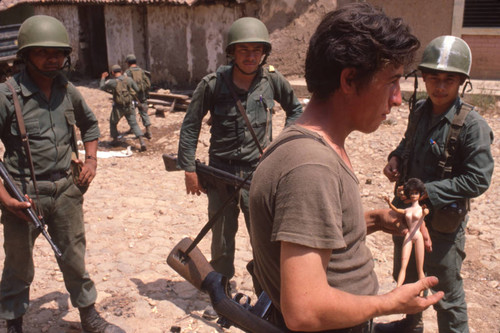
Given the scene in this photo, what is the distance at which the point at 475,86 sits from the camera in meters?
10.2

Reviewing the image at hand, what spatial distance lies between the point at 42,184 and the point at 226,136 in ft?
4.50

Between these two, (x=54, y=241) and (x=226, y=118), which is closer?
(x=54, y=241)

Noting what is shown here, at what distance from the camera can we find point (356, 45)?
1535 mm

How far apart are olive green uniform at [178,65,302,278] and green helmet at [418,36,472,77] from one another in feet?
4.29

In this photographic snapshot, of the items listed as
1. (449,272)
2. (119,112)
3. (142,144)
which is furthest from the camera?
(119,112)

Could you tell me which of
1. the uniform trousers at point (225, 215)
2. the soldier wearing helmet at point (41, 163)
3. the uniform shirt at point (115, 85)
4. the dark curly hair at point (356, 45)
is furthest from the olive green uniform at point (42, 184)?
the uniform shirt at point (115, 85)

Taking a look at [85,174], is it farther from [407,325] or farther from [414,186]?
[407,325]

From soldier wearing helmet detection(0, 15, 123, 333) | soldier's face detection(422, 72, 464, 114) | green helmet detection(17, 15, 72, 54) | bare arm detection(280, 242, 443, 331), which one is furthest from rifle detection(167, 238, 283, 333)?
soldier's face detection(422, 72, 464, 114)

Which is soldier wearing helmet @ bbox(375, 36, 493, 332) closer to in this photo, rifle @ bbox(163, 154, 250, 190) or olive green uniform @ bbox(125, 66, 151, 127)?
rifle @ bbox(163, 154, 250, 190)

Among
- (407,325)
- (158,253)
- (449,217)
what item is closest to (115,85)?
(158,253)

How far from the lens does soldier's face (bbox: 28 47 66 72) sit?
10.9ft

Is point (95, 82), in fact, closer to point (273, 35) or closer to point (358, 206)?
point (273, 35)

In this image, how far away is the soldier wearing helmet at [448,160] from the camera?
9.92 ft

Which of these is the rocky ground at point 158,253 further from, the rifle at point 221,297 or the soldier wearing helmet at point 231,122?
the rifle at point 221,297
